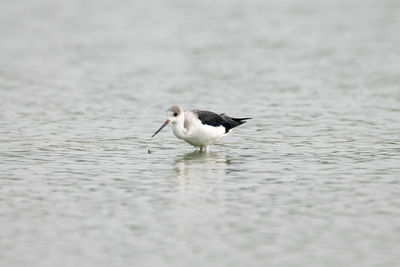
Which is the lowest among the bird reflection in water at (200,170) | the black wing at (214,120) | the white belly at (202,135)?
the bird reflection in water at (200,170)

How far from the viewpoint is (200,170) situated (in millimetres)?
14016

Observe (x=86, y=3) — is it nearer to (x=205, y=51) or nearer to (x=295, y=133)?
(x=205, y=51)

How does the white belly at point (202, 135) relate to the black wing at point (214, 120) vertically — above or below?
below

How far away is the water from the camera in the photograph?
32.5ft

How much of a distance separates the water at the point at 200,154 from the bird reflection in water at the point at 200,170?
0.12 feet

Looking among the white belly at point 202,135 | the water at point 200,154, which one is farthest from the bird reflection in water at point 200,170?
the white belly at point 202,135

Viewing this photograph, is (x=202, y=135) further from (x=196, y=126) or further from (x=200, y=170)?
(x=200, y=170)

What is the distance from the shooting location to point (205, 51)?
92.4 ft

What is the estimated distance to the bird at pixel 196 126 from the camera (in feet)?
48.8

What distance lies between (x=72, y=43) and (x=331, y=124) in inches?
543

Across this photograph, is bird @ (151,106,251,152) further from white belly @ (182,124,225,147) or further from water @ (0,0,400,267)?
water @ (0,0,400,267)

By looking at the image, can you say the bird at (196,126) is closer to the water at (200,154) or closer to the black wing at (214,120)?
the black wing at (214,120)

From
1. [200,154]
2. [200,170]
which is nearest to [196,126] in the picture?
[200,154]

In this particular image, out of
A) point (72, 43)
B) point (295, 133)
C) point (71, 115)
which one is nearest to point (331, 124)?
point (295, 133)
